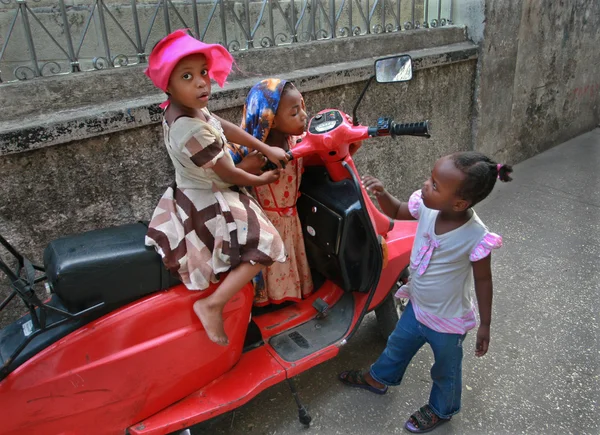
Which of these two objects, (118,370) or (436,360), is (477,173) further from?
(118,370)

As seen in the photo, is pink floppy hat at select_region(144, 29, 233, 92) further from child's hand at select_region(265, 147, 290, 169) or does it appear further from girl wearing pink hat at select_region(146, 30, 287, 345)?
child's hand at select_region(265, 147, 290, 169)

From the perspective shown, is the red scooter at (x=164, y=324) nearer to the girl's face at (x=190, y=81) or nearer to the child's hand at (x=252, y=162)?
the child's hand at (x=252, y=162)

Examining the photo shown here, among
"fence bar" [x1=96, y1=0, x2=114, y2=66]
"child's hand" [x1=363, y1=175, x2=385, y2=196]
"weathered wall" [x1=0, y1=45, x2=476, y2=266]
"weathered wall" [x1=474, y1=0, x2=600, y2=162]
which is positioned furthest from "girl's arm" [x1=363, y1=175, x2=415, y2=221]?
"weathered wall" [x1=474, y1=0, x2=600, y2=162]

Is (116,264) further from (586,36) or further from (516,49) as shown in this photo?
(586,36)

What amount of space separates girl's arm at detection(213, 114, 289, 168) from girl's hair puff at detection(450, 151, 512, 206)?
70 cm

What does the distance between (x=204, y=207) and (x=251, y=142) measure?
1.21 feet

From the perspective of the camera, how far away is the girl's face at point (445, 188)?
5.87ft

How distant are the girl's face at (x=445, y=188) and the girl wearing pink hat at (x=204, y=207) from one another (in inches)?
24.8

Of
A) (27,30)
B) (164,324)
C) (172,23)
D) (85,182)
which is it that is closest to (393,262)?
(164,324)

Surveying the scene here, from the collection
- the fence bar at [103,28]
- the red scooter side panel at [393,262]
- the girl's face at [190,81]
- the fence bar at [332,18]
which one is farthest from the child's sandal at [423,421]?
the fence bar at [332,18]

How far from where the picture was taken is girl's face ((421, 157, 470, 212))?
5.87ft

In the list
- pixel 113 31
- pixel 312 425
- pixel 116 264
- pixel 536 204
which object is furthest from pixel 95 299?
pixel 536 204

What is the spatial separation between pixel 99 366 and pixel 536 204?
13.5 feet

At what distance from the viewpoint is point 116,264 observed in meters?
1.75
